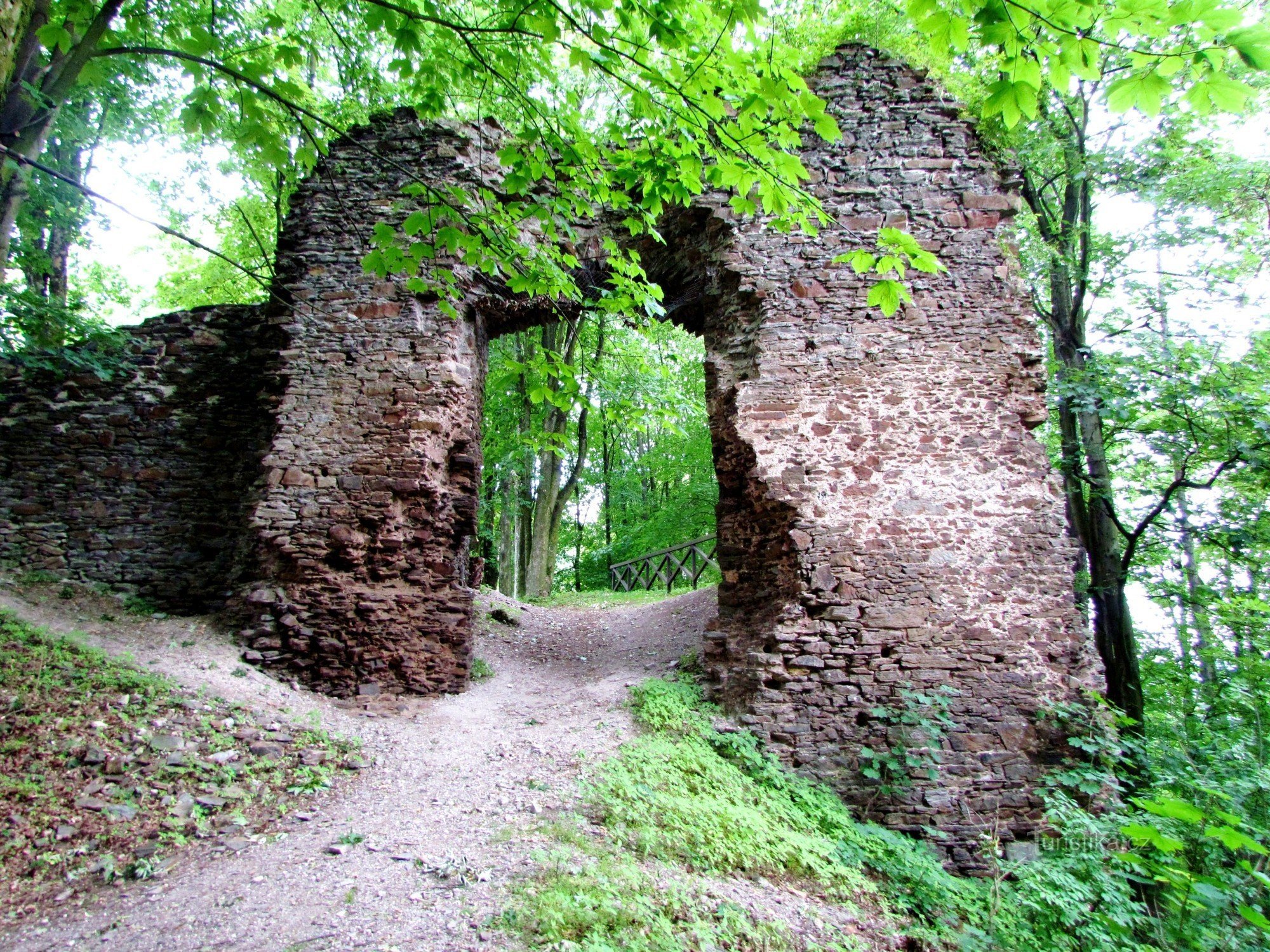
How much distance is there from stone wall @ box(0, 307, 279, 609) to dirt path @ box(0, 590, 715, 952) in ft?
2.54

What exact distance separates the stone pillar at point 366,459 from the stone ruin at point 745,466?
3 cm

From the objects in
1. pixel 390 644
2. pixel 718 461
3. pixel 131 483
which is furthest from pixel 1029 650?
pixel 131 483

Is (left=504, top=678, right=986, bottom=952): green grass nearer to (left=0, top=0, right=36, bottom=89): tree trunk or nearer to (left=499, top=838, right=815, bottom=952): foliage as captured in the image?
(left=499, top=838, right=815, bottom=952): foliage

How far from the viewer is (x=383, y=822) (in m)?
3.88

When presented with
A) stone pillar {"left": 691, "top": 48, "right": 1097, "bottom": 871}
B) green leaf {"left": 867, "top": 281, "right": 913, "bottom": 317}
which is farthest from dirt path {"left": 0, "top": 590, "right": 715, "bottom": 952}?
green leaf {"left": 867, "top": 281, "right": 913, "bottom": 317}

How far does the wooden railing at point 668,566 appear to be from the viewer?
1412 centimetres

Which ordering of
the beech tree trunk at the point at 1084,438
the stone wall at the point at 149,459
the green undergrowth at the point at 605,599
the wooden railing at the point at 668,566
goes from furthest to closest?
the wooden railing at the point at 668,566
the green undergrowth at the point at 605,599
the beech tree trunk at the point at 1084,438
the stone wall at the point at 149,459

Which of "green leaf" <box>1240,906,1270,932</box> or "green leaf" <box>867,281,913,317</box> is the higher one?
"green leaf" <box>867,281,913,317</box>

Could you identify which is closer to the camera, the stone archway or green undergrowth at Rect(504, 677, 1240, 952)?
green undergrowth at Rect(504, 677, 1240, 952)

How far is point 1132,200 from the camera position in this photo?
845 centimetres

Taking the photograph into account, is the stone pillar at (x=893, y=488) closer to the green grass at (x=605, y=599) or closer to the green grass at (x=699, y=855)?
the green grass at (x=699, y=855)

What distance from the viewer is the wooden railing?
14.1m

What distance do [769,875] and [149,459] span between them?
7.42 metres

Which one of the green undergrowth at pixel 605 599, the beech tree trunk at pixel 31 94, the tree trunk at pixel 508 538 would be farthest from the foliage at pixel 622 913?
the tree trunk at pixel 508 538
